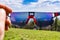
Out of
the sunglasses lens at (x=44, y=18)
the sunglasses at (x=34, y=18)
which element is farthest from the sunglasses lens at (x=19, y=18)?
the sunglasses lens at (x=44, y=18)

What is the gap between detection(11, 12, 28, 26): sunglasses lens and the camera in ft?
11.2

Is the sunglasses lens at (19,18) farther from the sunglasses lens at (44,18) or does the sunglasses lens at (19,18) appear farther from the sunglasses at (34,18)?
the sunglasses lens at (44,18)

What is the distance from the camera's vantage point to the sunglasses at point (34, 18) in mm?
3369

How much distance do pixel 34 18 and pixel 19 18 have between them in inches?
9.9

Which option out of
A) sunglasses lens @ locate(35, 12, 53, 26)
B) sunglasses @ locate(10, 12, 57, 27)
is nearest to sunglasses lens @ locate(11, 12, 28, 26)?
sunglasses @ locate(10, 12, 57, 27)

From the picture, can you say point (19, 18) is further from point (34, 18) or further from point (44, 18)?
point (44, 18)

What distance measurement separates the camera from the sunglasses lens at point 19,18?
3.42 metres

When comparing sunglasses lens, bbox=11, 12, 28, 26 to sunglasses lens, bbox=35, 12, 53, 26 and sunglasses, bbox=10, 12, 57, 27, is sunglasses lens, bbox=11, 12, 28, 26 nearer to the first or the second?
sunglasses, bbox=10, 12, 57, 27

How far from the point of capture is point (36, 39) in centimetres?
265

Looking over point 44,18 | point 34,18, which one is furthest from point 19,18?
point 44,18

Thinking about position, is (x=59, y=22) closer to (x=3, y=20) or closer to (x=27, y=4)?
(x=27, y=4)

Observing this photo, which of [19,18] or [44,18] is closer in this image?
[44,18]

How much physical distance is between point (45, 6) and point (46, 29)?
A: 1.26ft

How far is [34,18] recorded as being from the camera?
3.40 m
